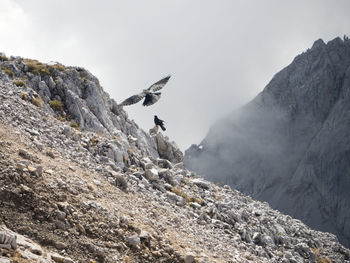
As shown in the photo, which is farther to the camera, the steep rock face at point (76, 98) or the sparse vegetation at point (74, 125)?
the sparse vegetation at point (74, 125)

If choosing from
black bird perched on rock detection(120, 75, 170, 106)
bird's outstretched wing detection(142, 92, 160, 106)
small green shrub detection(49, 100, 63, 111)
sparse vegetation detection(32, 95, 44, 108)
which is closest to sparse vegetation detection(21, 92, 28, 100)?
sparse vegetation detection(32, 95, 44, 108)

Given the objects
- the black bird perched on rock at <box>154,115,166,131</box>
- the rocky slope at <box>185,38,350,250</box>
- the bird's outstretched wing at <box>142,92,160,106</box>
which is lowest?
the black bird perched on rock at <box>154,115,166,131</box>

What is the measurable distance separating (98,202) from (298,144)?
14279 centimetres

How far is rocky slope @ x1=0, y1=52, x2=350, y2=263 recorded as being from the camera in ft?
40.7

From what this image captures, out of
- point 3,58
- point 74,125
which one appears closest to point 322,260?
point 74,125

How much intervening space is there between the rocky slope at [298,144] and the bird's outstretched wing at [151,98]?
331ft

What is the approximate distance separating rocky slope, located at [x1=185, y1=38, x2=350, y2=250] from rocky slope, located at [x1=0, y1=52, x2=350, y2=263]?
9556 centimetres

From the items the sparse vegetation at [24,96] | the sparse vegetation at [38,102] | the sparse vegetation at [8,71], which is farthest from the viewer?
the sparse vegetation at [8,71]

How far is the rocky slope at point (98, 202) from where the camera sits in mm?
12406

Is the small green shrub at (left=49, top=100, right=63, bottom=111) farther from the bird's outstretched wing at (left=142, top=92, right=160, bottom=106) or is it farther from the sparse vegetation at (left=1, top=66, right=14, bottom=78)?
the bird's outstretched wing at (left=142, top=92, right=160, bottom=106)

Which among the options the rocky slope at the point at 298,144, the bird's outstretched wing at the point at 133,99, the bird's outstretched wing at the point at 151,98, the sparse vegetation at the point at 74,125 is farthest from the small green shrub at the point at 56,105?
the rocky slope at the point at 298,144

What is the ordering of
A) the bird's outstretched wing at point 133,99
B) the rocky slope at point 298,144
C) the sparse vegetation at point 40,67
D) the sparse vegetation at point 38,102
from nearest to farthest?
the sparse vegetation at point 38,102
the sparse vegetation at point 40,67
the bird's outstretched wing at point 133,99
the rocky slope at point 298,144

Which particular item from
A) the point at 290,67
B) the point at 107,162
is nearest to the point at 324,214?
the point at 290,67

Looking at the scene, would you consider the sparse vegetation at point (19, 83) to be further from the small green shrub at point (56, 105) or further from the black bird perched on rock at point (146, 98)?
the black bird perched on rock at point (146, 98)
